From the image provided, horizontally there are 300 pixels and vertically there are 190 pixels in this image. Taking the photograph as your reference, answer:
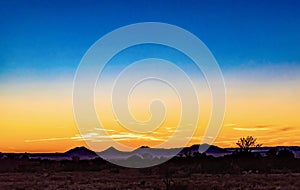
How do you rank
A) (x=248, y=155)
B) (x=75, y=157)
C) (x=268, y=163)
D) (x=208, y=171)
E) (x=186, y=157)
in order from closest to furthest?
(x=208, y=171)
(x=268, y=163)
(x=248, y=155)
(x=186, y=157)
(x=75, y=157)

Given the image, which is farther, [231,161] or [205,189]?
[231,161]

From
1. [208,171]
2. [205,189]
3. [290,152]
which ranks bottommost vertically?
[205,189]

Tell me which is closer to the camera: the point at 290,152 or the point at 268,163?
the point at 268,163

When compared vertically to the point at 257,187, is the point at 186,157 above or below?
above

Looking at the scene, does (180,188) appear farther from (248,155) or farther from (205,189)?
(248,155)

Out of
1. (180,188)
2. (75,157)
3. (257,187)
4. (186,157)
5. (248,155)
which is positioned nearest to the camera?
(180,188)

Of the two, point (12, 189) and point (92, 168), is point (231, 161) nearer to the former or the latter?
point (92, 168)

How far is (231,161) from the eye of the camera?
7800 centimetres

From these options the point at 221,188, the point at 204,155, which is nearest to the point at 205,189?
the point at 221,188

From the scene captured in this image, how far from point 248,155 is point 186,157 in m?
10.6

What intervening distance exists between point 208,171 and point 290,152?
26.1 m

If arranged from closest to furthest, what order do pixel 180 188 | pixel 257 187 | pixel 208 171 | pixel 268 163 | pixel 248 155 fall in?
pixel 180 188 → pixel 257 187 → pixel 208 171 → pixel 268 163 → pixel 248 155

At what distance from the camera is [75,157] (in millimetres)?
102938

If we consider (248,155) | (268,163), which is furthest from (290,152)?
(268,163)
